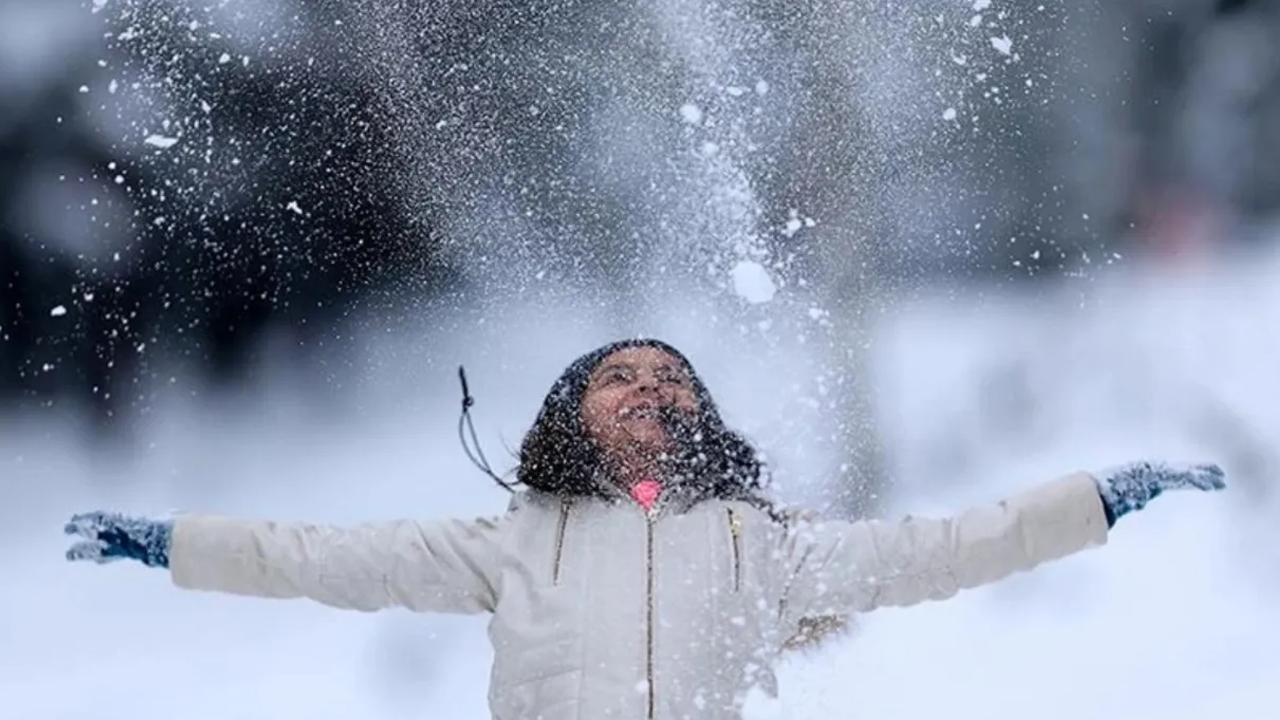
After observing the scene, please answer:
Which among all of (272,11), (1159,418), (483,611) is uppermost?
(272,11)

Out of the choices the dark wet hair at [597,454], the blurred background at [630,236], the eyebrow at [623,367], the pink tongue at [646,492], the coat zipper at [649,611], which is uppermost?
the blurred background at [630,236]

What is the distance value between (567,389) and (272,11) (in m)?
2.58

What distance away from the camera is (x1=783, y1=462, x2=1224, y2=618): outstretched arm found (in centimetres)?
311

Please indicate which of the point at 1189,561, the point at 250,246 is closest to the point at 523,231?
the point at 250,246

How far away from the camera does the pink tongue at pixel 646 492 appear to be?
320cm

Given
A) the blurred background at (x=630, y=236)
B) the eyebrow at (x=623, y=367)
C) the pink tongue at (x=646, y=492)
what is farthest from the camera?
the blurred background at (x=630, y=236)

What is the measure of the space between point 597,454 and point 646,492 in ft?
0.52

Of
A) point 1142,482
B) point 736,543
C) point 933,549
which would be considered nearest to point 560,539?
point 736,543

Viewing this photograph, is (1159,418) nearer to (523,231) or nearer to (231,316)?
(523,231)

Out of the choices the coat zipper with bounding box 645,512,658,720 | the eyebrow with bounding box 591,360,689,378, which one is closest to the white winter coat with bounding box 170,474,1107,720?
the coat zipper with bounding box 645,512,658,720

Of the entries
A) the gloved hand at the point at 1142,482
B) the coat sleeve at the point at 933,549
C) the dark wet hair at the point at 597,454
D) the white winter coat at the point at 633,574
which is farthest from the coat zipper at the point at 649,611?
the gloved hand at the point at 1142,482

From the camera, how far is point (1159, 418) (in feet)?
16.5

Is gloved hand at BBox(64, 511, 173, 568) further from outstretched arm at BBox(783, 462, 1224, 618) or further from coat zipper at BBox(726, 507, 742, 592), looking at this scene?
outstretched arm at BBox(783, 462, 1224, 618)

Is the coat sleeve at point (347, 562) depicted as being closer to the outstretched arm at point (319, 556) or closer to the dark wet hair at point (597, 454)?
the outstretched arm at point (319, 556)
